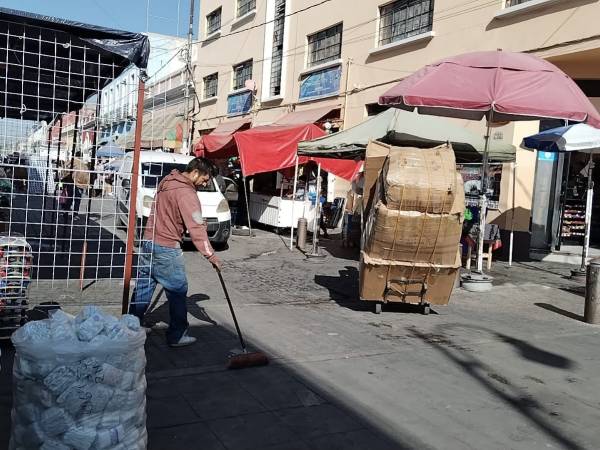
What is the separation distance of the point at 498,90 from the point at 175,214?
14.6 ft

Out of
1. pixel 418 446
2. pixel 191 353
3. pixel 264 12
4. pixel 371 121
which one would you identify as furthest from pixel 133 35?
pixel 264 12

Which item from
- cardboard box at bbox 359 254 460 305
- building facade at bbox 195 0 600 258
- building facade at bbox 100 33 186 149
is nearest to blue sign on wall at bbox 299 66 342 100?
building facade at bbox 195 0 600 258

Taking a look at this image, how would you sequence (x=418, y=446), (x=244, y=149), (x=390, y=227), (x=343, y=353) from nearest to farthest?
(x=418, y=446), (x=343, y=353), (x=390, y=227), (x=244, y=149)

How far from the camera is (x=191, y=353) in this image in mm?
5086

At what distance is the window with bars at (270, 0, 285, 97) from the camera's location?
20.7 metres

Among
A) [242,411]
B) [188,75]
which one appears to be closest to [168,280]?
[242,411]

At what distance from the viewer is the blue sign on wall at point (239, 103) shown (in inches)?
896

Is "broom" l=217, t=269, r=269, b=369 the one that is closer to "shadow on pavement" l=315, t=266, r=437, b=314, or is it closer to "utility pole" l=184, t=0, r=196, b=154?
"shadow on pavement" l=315, t=266, r=437, b=314

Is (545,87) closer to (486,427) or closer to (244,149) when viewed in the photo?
(486,427)

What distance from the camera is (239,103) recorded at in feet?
77.5

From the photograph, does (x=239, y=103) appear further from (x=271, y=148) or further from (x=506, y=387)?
(x=506, y=387)

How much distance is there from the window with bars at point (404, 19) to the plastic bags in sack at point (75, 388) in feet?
42.3

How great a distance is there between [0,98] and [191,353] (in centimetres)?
518

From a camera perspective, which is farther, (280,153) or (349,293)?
(280,153)
